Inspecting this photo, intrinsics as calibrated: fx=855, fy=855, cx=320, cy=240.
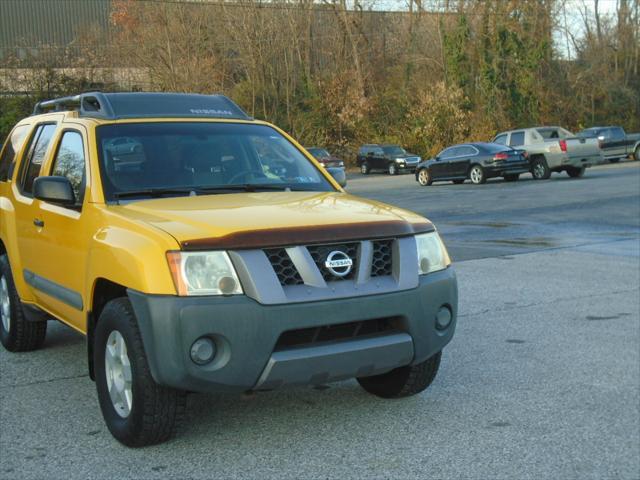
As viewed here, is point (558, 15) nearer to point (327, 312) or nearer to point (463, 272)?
point (463, 272)

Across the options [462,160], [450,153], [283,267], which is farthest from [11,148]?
[450,153]

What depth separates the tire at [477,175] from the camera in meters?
29.0

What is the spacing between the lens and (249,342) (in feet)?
13.0

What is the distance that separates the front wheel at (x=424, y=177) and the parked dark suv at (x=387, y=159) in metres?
11.2

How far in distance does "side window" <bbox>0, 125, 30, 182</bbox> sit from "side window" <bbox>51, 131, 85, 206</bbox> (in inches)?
43.5

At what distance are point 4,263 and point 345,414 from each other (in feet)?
10.7

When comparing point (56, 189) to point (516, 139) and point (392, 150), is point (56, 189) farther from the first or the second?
point (392, 150)

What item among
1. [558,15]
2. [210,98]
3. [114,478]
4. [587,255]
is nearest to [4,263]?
[210,98]

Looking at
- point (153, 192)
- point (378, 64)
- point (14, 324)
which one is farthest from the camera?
point (378, 64)

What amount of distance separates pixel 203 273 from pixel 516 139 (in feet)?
90.5

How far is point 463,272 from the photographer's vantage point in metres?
10.1

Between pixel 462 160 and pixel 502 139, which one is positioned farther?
pixel 502 139

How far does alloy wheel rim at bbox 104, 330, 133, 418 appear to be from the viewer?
14.2 ft

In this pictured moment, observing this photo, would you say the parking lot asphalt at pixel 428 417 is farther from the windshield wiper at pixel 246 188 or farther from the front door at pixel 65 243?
the windshield wiper at pixel 246 188
